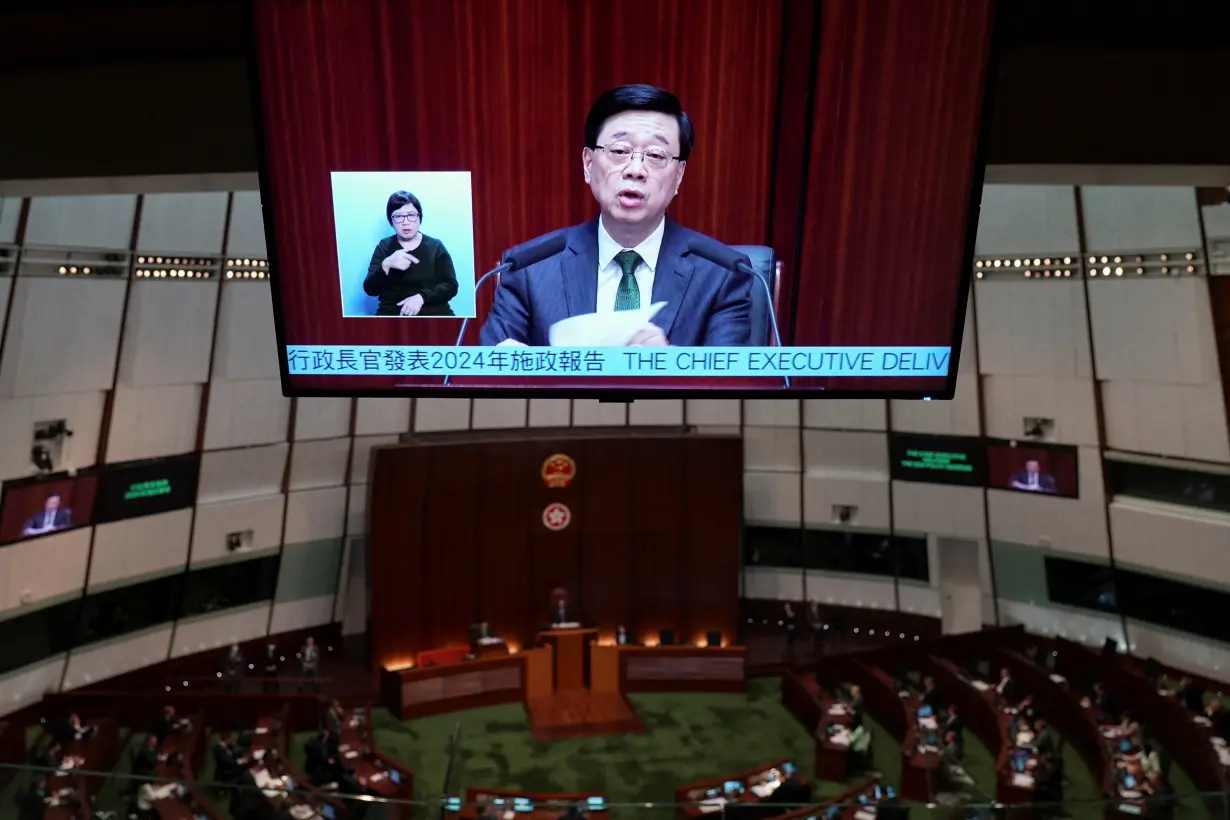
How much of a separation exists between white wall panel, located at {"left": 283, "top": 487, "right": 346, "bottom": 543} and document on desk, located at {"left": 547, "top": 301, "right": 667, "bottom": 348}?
9.03 metres

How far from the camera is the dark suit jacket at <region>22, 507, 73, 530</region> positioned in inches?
346

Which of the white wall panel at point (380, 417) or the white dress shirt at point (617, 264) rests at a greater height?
the white wall panel at point (380, 417)

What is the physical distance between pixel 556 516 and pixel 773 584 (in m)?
3.51

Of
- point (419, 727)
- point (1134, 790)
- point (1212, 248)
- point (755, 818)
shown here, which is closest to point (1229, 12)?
point (755, 818)

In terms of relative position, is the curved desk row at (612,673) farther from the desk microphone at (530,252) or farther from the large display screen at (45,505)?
the desk microphone at (530,252)

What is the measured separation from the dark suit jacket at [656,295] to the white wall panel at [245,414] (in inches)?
320

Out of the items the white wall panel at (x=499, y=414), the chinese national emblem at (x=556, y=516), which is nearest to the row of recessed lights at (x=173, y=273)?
the white wall panel at (x=499, y=414)

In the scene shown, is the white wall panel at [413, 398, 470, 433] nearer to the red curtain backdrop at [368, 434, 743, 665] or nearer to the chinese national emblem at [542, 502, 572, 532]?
the red curtain backdrop at [368, 434, 743, 665]

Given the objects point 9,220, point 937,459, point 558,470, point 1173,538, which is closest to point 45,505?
point 9,220

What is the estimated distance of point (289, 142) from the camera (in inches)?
119

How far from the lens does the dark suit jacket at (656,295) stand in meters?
3.13

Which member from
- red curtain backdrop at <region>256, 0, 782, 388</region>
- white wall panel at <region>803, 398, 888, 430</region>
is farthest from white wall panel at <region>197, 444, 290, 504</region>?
red curtain backdrop at <region>256, 0, 782, 388</region>

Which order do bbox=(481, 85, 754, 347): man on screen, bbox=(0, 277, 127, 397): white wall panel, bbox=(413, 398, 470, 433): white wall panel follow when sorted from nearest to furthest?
bbox=(481, 85, 754, 347): man on screen → bbox=(0, 277, 127, 397): white wall panel → bbox=(413, 398, 470, 433): white wall panel
